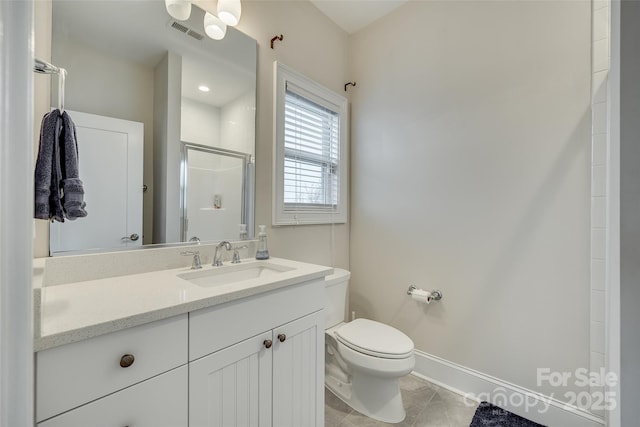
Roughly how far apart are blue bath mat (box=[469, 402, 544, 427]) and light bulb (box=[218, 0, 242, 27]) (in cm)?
246

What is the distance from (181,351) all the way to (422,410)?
1.44 meters

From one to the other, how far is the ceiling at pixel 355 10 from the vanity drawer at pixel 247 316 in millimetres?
1987

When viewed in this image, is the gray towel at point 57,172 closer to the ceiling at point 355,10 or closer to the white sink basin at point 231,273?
the white sink basin at point 231,273

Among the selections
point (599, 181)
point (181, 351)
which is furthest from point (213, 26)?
point (599, 181)

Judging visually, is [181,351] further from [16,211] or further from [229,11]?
[229,11]

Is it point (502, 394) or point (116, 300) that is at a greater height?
point (116, 300)

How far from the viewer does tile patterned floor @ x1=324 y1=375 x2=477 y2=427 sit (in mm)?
1464

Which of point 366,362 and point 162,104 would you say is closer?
point 162,104

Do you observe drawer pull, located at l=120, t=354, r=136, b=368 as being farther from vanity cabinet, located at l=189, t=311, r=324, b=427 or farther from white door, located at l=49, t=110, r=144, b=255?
white door, located at l=49, t=110, r=144, b=255

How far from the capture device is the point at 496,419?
1.48 m

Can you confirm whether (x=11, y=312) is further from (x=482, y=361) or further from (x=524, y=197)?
(x=482, y=361)

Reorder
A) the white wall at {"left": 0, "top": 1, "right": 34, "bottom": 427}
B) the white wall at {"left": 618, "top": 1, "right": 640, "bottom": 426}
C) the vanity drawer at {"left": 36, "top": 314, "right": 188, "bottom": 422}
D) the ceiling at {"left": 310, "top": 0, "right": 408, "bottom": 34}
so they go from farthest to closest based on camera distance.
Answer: the ceiling at {"left": 310, "top": 0, "right": 408, "bottom": 34}, the vanity drawer at {"left": 36, "top": 314, "right": 188, "bottom": 422}, the white wall at {"left": 618, "top": 1, "right": 640, "bottom": 426}, the white wall at {"left": 0, "top": 1, "right": 34, "bottom": 427}

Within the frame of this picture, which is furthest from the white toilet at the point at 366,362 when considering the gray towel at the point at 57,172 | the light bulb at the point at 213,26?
the light bulb at the point at 213,26

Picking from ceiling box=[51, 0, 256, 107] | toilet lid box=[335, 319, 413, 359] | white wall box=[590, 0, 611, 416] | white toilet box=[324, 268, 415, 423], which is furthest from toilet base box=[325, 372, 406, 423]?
ceiling box=[51, 0, 256, 107]
